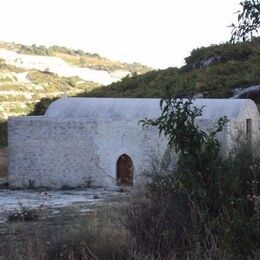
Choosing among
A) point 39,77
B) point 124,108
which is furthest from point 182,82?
point 39,77

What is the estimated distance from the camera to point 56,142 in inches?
955

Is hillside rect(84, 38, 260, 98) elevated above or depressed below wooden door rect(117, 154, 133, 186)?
above

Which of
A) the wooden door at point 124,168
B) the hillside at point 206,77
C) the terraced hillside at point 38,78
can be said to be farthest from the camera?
the terraced hillside at point 38,78

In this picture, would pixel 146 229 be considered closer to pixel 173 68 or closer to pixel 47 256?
pixel 47 256

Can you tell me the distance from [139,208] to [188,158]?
1.39 metres

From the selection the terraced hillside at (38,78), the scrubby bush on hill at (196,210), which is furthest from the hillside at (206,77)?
the scrubby bush on hill at (196,210)

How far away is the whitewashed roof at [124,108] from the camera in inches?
918

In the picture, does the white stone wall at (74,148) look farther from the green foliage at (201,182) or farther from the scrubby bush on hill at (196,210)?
the green foliage at (201,182)

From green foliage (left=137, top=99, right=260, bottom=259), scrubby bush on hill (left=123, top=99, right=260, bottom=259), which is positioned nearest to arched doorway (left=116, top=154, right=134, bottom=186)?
scrubby bush on hill (left=123, top=99, right=260, bottom=259)

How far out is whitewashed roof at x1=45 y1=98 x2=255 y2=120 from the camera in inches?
918

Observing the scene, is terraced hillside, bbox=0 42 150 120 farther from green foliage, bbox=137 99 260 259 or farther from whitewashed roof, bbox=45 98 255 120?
green foliage, bbox=137 99 260 259

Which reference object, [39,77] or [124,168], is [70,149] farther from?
[39,77]

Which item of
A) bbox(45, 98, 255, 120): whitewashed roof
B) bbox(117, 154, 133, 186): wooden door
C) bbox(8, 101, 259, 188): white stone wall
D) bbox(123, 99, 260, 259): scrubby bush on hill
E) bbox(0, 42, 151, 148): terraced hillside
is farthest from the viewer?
bbox(0, 42, 151, 148): terraced hillside

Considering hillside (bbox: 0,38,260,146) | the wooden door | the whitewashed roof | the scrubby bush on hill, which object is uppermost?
hillside (bbox: 0,38,260,146)
